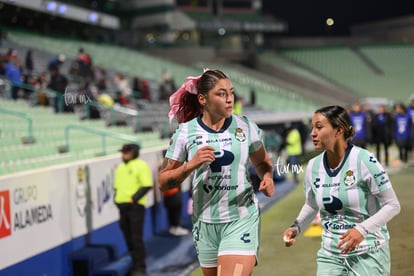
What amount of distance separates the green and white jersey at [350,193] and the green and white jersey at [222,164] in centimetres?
41

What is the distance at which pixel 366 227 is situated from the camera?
3.46m

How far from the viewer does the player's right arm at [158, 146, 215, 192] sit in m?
3.44

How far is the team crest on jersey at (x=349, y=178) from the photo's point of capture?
3529 mm

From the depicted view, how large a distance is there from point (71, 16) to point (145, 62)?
4.37m

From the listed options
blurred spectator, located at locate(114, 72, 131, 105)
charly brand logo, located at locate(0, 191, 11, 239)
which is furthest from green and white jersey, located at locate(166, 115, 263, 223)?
blurred spectator, located at locate(114, 72, 131, 105)

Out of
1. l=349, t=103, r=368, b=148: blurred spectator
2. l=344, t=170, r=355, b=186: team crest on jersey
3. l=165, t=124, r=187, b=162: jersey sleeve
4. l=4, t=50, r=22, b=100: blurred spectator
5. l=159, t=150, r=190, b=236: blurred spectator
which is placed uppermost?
l=4, t=50, r=22, b=100: blurred spectator

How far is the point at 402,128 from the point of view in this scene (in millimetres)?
15508

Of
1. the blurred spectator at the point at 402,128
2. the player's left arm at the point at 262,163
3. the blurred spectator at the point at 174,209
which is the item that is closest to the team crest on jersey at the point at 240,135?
the player's left arm at the point at 262,163

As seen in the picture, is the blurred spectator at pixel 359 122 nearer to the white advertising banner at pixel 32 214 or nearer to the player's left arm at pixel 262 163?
the white advertising banner at pixel 32 214

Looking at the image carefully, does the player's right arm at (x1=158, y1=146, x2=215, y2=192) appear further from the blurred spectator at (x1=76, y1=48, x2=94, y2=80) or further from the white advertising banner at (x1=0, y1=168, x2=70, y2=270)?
the blurred spectator at (x1=76, y1=48, x2=94, y2=80)

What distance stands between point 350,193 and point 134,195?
4.52 metres

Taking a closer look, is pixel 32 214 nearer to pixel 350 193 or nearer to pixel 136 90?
pixel 350 193

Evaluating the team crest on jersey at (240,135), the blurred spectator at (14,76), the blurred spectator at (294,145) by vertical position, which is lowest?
the blurred spectator at (294,145)

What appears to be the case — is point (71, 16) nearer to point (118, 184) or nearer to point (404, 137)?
point (404, 137)
